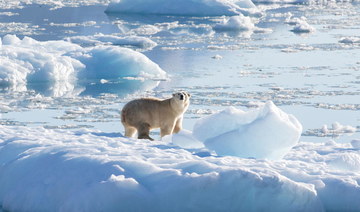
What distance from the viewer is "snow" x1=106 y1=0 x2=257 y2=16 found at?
69.6 ft

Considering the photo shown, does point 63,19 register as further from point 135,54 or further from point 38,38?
point 135,54

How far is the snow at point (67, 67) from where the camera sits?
10.9m

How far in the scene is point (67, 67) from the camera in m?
11.4

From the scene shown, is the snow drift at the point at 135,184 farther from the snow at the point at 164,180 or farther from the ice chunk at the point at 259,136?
the ice chunk at the point at 259,136

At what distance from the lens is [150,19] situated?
2059cm

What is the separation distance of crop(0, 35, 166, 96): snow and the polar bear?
4214mm

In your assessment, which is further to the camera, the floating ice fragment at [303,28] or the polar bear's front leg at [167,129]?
the floating ice fragment at [303,28]

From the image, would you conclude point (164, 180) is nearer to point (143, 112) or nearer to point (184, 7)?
point (143, 112)

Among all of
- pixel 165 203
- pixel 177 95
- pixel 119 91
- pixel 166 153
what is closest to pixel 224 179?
pixel 165 203

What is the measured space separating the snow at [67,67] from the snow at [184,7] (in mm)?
9337

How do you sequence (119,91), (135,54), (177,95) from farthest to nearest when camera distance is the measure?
(135,54) < (119,91) < (177,95)

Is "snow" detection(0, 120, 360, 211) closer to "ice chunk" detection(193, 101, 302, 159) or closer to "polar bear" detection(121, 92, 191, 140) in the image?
"ice chunk" detection(193, 101, 302, 159)

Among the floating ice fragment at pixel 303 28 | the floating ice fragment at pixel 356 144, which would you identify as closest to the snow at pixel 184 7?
the floating ice fragment at pixel 303 28

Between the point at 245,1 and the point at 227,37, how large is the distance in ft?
19.6
